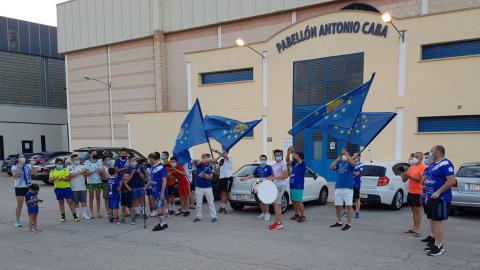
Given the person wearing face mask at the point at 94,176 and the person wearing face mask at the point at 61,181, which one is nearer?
the person wearing face mask at the point at 61,181

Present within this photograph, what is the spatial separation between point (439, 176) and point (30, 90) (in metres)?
40.3

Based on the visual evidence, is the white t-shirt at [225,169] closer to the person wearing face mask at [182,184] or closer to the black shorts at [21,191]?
the person wearing face mask at [182,184]

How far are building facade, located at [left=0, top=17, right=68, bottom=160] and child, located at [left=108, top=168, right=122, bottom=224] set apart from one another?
3151 cm

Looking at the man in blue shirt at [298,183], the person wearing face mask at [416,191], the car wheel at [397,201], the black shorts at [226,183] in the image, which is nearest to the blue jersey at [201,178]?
the black shorts at [226,183]

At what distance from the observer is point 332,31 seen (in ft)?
56.3

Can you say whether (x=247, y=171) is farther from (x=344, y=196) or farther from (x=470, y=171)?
(x=470, y=171)

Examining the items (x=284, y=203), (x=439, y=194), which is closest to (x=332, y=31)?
(x=284, y=203)

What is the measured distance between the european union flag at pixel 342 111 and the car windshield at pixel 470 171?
3389mm

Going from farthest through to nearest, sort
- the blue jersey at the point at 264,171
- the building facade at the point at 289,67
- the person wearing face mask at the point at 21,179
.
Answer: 1. the building facade at the point at 289,67
2. the blue jersey at the point at 264,171
3. the person wearing face mask at the point at 21,179

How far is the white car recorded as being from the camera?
10633mm

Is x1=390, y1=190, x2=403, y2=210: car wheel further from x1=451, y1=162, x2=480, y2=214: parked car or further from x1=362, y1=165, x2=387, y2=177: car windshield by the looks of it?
x1=451, y1=162, x2=480, y2=214: parked car

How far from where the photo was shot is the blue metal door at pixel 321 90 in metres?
17.0

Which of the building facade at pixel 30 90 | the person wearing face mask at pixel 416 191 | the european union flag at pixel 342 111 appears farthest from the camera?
the building facade at pixel 30 90

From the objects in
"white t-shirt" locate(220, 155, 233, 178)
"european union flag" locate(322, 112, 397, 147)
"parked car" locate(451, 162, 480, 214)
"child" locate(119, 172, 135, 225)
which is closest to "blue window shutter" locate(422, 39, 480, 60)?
"parked car" locate(451, 162, 480, 214)
